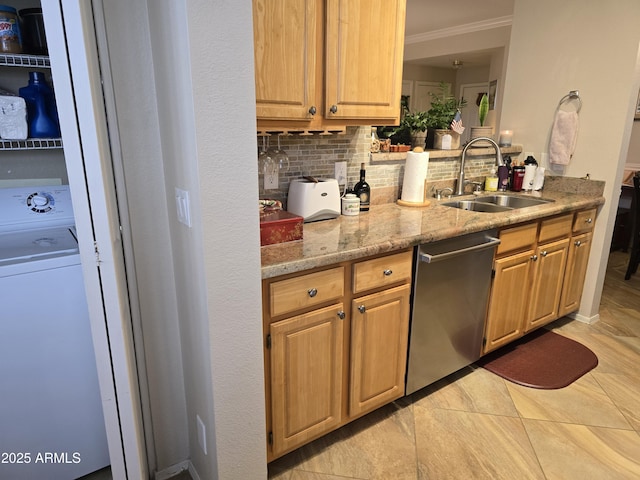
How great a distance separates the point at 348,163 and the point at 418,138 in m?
0.60

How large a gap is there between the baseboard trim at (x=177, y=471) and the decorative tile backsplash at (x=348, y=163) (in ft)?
3.98

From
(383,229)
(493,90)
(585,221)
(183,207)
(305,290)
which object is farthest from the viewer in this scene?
(493,90)

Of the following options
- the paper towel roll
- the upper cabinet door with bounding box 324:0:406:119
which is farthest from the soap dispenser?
the upper cabinet door with bounding box 324:0:406:119

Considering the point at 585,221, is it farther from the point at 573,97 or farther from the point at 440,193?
the point at 440,193

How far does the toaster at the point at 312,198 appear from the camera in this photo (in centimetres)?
197

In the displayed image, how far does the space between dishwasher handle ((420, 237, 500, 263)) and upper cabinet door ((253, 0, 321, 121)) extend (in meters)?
0.81

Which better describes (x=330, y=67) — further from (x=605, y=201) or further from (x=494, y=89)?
(x=494, y=89)

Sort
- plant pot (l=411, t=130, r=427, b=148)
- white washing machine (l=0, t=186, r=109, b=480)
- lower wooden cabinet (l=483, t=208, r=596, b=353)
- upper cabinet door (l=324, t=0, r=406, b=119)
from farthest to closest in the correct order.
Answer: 1. plant pot (l=411, t=130, r=427, b=148)
2. lower wooden cabinet (l=483, t=208, r=596, b=353)
3. upper cabinet door (l=324, t=0, r=406, b=119)
4. white washing machine (l=0, t=186, r=109, b=480)

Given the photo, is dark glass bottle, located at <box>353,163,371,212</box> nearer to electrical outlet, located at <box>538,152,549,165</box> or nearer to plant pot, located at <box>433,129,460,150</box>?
plant pot, located at <box>433,129,460,150</box>

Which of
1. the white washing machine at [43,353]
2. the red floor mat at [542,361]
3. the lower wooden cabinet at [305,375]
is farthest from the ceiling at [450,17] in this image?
the white washing machine at [43,353]

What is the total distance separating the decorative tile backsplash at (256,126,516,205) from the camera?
2.06m

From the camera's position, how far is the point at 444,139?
2.74 m

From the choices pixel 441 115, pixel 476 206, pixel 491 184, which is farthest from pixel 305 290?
pixel 491 184

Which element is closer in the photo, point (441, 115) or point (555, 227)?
point (555, 227)
